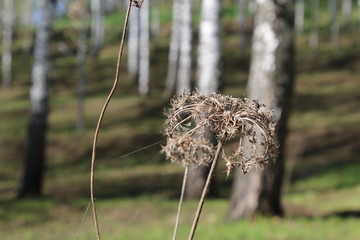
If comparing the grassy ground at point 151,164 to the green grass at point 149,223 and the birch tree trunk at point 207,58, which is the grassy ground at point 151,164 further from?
the birch tree trunk at point 207,58

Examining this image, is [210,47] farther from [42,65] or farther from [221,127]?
[221,127]

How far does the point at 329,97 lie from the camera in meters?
28.4

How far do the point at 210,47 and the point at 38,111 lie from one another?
4.28 metres

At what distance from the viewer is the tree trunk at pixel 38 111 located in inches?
513

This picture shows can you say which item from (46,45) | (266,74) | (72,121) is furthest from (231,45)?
(266,74)

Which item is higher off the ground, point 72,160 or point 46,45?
point 46,45

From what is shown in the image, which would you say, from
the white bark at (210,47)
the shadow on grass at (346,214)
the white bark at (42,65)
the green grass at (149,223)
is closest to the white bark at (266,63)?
the green grass at (149,223)

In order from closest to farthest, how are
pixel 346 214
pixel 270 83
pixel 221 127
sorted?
pixel 221 127 → pixel 270 83 → pixel 346 214

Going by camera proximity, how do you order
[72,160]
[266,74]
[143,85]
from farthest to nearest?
[143,85] → [72,160] → [266,74]

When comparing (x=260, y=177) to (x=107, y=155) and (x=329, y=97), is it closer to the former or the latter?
(x=107, y=155)

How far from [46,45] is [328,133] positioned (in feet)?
38.2

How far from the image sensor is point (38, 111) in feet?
43.1

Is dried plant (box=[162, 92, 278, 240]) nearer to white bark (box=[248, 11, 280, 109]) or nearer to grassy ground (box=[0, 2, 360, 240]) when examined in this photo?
grassy ground (box=[0, 2, 360, 240])

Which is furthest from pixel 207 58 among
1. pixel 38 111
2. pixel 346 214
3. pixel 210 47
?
pixel 346 214
